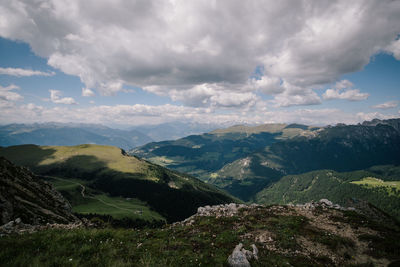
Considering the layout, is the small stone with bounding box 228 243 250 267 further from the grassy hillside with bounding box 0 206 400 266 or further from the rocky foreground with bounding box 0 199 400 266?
the grassy hillside with bounding box 0 206 400 266

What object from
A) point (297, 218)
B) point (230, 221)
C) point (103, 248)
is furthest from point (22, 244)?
point (297, 218)

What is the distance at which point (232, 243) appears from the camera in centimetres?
1647

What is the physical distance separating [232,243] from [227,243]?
482 millimetres

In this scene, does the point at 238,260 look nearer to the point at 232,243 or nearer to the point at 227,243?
the point at 227,243

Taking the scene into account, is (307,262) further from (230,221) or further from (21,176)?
(21,176)

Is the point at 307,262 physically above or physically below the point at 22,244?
below

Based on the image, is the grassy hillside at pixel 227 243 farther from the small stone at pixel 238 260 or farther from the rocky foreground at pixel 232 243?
the small stone at pixel 238 260

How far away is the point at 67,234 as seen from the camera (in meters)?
11.1

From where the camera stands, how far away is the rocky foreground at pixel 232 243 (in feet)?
30.4

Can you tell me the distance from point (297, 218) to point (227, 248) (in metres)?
13.4

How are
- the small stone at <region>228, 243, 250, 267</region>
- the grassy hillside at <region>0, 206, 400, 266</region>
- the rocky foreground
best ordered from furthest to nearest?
1. the small stone at <region>228, 243, 250, 267</region>
2. the rocky foreground
3. the grassy hillside at <region>0, 206, 400, 266</region>

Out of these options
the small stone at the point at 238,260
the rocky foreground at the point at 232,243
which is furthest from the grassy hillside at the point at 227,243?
the small stone at the point at 238,260

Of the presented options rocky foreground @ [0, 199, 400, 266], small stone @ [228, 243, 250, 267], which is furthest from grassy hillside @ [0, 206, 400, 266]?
small stone @ [228, 243, 250, 267]

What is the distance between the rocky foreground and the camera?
364 inches
